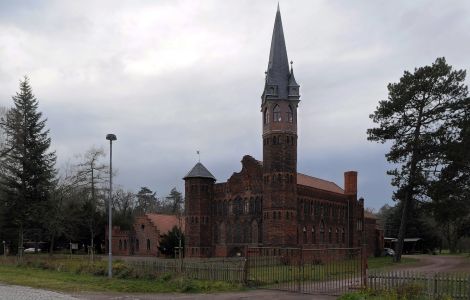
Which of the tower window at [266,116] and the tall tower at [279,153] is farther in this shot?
the tower window at [266,116]

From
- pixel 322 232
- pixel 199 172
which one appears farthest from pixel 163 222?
pixel 322 232

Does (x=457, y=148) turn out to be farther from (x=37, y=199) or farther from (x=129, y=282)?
(x=37, y=199)

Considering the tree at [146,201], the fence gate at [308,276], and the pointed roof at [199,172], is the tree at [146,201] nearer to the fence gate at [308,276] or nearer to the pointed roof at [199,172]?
the pointed roof at [199,172]

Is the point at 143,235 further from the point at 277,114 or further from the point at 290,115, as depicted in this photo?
the point at 290,115

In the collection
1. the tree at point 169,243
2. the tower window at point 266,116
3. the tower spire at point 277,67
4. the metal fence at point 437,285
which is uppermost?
the tower spire at point 277,67

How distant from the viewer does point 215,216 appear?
195ft

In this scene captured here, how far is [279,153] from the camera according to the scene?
52.0 meters

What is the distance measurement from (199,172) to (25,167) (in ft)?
58.2

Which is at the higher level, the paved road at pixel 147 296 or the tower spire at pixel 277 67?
the tower spire at pixel 277 67

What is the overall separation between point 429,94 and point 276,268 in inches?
1022

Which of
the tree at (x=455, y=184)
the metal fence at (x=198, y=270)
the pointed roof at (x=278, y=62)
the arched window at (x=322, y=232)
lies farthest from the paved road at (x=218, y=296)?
the arched window at (x=322, y=232)

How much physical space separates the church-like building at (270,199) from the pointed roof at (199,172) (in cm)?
11

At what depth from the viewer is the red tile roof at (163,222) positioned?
67625 millimetres

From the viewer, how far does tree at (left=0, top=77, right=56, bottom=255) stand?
1962 inches
